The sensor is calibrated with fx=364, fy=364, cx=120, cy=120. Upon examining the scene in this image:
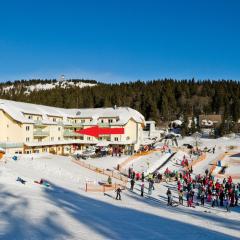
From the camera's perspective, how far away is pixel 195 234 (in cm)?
1442

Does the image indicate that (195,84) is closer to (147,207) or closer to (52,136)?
(52,136)

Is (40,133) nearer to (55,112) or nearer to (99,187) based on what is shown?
(55,112)

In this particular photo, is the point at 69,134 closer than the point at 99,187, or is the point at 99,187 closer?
the point at 99,187

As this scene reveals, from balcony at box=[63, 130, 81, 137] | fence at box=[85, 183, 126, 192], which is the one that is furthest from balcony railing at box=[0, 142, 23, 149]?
fence at box=[85, 183, 126, 192]

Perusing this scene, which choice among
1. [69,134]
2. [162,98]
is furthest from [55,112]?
[162,98]

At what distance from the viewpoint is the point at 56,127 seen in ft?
184

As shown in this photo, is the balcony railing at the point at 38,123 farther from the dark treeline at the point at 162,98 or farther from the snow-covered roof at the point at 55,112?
the dark treeline at the point at 162,98

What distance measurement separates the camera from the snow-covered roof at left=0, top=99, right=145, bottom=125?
4867 centimetres

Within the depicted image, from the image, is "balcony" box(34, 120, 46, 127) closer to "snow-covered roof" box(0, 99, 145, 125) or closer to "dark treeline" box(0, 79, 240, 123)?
"snow-covered roof" box(0, 99, 145, 125)

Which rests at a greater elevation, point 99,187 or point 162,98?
point 162,98

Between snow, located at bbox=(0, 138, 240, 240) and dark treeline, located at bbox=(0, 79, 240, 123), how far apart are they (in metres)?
76.8

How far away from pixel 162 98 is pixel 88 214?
9607cm

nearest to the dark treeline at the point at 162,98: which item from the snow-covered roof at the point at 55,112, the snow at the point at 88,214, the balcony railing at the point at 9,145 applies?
the snow-covered roof at the point at 55,112

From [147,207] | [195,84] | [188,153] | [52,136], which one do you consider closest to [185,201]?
[147,207]
